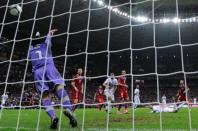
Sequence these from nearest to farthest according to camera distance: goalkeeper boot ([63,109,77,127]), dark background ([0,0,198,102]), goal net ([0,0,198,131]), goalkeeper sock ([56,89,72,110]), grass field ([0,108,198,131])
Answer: goalkeeper boot ([63,109,77,127]) → goalkeeper sock ([56,89,72,110]) → grass field ([0,108,198,131]) → goal net ([0,0,198,131]) → dark background ([0,0,198,102])

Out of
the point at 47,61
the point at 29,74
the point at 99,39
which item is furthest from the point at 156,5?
the point at 47,61

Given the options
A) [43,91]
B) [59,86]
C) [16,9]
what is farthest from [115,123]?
[16,9]

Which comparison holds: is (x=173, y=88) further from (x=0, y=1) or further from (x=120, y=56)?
(x=0, y=1)

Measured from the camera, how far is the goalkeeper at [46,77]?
712cm

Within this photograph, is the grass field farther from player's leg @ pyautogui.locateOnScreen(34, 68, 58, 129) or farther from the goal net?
the goal net

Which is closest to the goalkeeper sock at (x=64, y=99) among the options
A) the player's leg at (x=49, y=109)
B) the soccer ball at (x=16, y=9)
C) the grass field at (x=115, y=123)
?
the player's leg at (x=49, y=109)

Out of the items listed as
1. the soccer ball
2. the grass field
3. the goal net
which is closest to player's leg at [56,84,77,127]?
the grass field

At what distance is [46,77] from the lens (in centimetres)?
741

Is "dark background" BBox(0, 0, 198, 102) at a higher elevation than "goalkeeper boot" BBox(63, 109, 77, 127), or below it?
higher

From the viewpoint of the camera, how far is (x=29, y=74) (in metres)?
31.5

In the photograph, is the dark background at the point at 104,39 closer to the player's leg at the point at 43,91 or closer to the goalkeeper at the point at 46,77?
the goalkeeper at the point at 46,77

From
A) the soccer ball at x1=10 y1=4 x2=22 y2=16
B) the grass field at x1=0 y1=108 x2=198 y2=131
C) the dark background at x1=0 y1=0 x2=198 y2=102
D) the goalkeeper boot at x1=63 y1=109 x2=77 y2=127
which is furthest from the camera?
the dark background at x1=0 y1=0 x2=198 y2=102

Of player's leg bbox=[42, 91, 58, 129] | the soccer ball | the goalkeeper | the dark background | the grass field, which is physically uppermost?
the dark background

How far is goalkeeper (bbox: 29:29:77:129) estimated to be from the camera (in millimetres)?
7121
